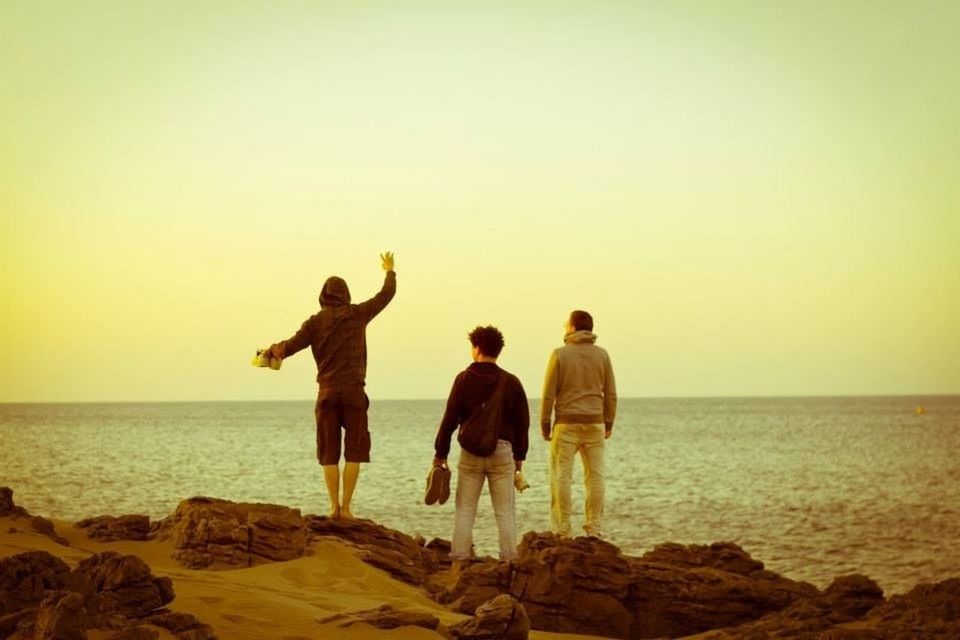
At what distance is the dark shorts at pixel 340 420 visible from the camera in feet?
42.3

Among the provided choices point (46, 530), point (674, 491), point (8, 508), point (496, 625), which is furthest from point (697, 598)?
point (674, 491)

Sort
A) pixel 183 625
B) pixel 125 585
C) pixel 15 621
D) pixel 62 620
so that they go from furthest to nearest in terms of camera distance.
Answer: pixel 125 585 → pixel 183 625 → pixel 15 621 → pixel 62 620

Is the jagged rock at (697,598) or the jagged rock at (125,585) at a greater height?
the jagged rock at (125,585)

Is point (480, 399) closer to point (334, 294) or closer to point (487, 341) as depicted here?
point (487, 341)

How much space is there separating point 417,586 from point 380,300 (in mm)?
3040

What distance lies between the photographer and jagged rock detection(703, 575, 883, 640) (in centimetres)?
1035

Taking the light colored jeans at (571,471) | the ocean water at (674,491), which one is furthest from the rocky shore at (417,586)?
the ocean water at (674,491)

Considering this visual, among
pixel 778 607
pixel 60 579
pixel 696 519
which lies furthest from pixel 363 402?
pixel 696 519

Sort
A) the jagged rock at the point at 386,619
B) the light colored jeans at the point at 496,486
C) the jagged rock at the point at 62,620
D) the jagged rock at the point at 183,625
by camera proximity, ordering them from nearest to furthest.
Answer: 1. the jagged rock at the point at 62,620
2. the jagged rock at the point at 183,625
3. the jagged rock at the point at 386,619
4. the light colored jeans at the point at 496,486

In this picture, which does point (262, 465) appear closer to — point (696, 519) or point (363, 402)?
point (696, 519)

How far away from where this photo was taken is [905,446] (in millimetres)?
86250

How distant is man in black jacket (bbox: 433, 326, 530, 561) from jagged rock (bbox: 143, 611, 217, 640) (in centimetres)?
445

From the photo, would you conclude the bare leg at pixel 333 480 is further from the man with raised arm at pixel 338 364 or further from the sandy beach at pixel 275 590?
the sandy beach at pixel 275 590

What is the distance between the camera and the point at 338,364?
1296cm
